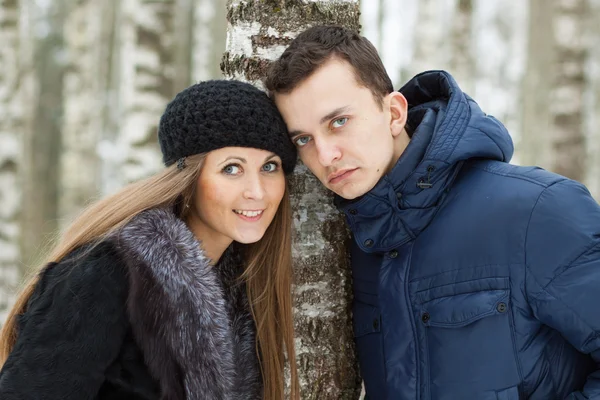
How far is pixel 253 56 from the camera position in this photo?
9.26ft

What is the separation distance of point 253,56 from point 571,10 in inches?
223

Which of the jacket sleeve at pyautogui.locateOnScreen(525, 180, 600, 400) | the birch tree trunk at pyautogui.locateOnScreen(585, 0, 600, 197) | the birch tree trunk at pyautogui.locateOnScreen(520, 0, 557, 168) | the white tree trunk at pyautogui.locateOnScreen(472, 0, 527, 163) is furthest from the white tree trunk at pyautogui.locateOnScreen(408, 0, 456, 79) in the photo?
the jacket sleeve at pyautogui.locateOnScreen(525, 180, 600, 400)

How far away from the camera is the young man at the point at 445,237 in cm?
222

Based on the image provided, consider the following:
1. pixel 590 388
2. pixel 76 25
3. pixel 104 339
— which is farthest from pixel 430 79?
pixel 76 25

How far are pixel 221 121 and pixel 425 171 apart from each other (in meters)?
0.79

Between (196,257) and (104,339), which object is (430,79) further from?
(104,339)

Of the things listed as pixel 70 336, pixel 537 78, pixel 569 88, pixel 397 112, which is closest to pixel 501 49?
pixel 537 78

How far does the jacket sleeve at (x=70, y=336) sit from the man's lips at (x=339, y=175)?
87 cm

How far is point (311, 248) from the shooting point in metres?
2.88

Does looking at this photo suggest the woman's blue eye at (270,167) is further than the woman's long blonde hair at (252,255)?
Yes

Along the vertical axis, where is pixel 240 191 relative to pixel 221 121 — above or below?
below

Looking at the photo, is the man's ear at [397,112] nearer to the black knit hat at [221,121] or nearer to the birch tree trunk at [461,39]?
the black knit hat at [221,121]

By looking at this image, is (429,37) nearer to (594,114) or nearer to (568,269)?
(594,114)

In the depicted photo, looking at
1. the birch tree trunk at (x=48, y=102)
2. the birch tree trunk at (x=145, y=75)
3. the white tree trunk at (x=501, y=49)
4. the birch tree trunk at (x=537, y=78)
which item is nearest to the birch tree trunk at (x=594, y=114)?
the birch tree trunk at (x=537, y=78)
